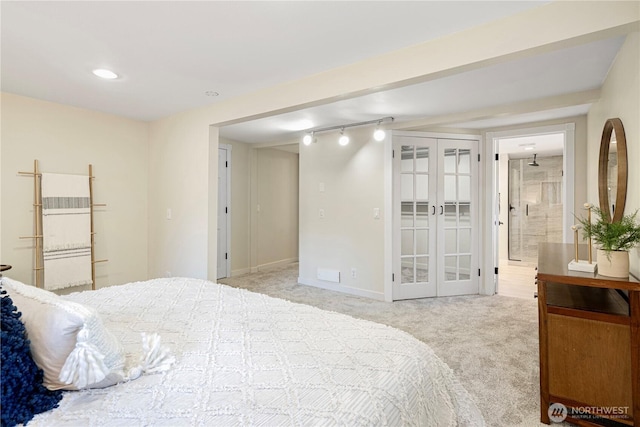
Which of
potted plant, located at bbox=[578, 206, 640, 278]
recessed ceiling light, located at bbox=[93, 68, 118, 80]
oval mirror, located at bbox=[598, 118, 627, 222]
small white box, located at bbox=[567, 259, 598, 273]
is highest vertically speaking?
recessed ceiling light, located at bbox=[93, 68, 118, 80]

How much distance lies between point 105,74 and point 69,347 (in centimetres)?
240

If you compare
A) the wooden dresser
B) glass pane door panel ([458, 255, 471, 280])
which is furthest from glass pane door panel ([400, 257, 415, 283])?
the wooden dresser

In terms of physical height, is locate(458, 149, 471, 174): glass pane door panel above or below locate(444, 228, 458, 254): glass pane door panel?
above

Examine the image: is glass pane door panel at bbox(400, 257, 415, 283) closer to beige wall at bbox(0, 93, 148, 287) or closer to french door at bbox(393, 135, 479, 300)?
french door at bbox(393, 135, 479, 300)

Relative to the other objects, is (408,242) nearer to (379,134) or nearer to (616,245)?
(379,134)

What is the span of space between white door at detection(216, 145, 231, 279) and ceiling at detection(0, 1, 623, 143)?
5.44 feet

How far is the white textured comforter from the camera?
87 cm

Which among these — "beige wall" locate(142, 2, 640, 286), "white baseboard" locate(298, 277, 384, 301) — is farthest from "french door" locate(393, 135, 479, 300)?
"beige wall" locate(142, 2, 640, 286)

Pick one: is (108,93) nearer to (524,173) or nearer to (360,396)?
(360,396)

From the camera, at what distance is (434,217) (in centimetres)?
424

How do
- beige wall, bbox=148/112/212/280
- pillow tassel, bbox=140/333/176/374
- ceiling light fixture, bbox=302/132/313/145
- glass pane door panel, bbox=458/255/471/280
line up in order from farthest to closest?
ceiling light fixture, bbox=302/132/313/145 → glass pane door panel, bbox=458/255/471/280 → beige wall, bbox=148/112/212/280 → pillow tassel, bbox=140/333/176/374

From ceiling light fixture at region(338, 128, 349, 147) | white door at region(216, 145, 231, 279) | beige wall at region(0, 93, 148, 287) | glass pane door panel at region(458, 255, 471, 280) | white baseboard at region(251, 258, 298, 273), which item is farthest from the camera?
white baseboard at region(251, 258, 298, 273)

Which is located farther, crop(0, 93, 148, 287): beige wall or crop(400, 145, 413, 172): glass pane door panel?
crop(400, 145, 413, 172): glass pane door panel

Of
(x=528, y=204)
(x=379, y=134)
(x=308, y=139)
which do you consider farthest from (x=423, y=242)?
(x=528, y=204)
